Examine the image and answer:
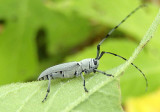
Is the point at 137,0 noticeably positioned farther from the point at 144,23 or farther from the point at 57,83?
the point at 57,83

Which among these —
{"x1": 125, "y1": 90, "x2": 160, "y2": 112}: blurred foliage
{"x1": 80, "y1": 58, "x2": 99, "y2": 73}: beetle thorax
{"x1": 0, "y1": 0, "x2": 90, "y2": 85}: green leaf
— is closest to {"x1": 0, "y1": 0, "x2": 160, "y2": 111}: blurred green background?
{"x1": 0, "y1": 0, "x2": 90, "y2": 85}: green leaf

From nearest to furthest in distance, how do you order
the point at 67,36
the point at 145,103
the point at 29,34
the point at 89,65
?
the point at 89,65 < the point at 145,103 < the point at 29,34 < the point at 67,36

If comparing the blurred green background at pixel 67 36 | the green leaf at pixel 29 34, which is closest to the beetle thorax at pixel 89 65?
the blurred green background at pixel 67 36

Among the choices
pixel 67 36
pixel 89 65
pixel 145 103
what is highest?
pixel 67 36

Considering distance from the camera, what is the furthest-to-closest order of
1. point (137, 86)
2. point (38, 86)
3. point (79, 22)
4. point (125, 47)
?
point (79, 22)
point (125, 47)
point (137, 86)
point (38, 86)

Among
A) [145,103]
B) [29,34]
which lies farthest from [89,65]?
[29,34]

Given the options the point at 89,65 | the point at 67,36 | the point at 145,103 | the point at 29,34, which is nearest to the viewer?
the point at 89,65

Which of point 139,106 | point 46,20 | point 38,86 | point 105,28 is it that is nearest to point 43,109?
point 38,86

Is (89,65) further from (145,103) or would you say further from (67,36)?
(67,36)

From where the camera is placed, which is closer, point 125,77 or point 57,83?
point 57,83
